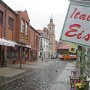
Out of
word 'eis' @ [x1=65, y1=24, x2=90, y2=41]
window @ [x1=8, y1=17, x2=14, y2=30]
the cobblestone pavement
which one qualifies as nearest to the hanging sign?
word 'eis' @ [x1=65, y1=24, x2=90, y2=41]

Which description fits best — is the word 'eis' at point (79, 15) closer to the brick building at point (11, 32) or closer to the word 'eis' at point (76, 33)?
the word 'eis' at point (76, 33)

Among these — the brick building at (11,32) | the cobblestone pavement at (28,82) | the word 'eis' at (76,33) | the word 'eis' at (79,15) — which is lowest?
the cobblestone pavement at (28,82)

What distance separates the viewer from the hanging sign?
4.18 m

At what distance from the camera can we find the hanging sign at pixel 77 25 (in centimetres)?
418

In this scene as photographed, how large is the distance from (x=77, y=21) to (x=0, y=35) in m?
31.5

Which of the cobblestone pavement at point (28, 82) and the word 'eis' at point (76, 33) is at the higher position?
the word 'eis' at point (76, 33)

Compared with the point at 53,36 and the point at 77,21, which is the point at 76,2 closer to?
the point at 77,21

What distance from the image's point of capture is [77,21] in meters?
4.23

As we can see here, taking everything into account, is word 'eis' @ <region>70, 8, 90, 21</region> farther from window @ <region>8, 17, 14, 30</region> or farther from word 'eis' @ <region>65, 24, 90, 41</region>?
window @ <region>8, 17, 14, 30</region>

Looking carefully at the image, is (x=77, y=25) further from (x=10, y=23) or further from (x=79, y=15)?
(x=10, y=23)

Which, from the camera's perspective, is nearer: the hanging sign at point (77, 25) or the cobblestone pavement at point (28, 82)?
the hanging sign at point (77, 25)

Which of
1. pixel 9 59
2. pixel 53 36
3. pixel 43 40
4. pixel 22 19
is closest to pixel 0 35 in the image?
pixel 9 59

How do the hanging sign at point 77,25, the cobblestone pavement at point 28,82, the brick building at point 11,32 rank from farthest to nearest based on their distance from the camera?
the brick building at point 11,32 < the cobblestone pavement at point 28,82 < the hanging sign at point 77,25

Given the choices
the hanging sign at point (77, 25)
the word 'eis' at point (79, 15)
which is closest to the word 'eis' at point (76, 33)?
the hanging sign at point (77, 25)
